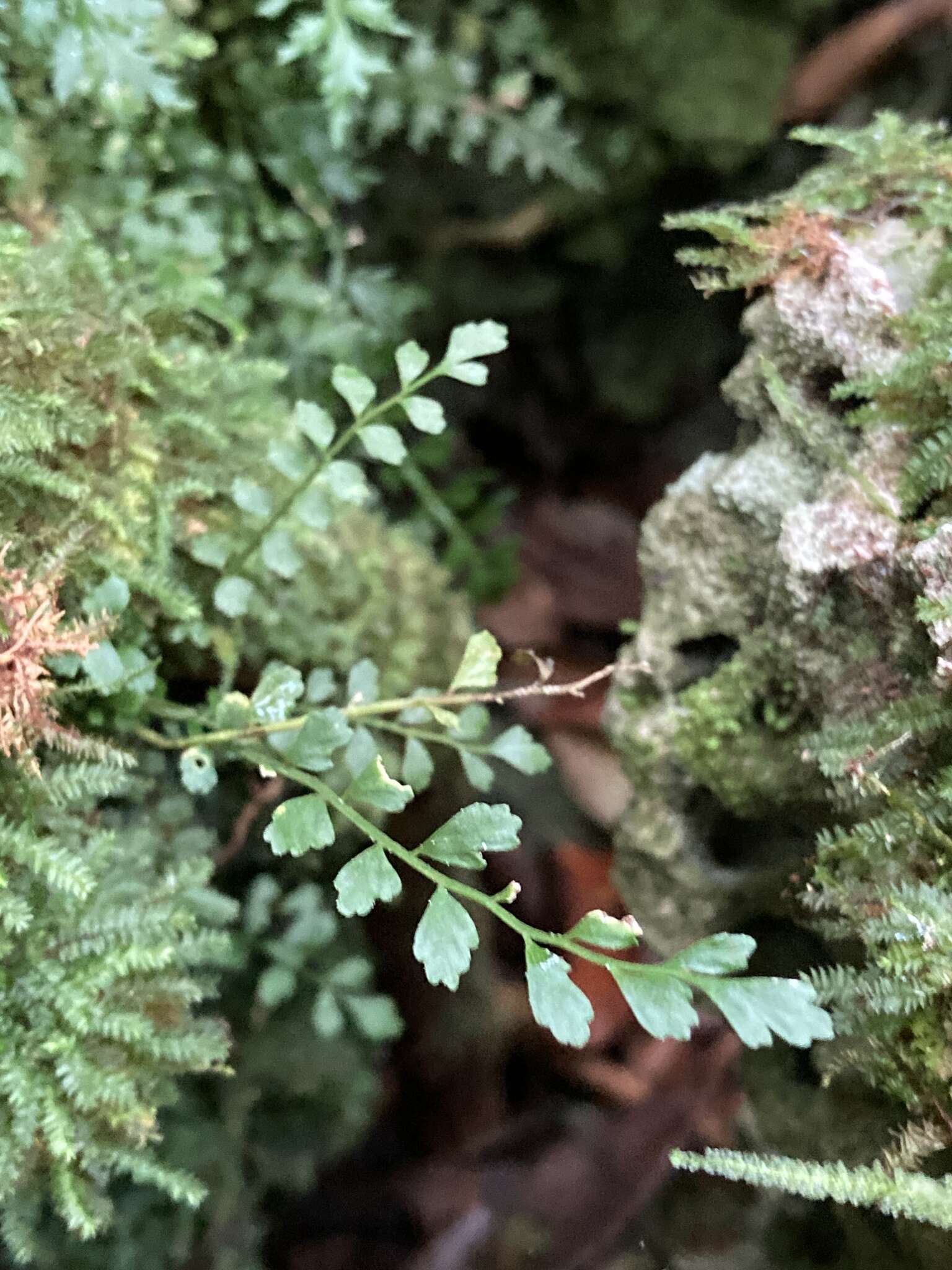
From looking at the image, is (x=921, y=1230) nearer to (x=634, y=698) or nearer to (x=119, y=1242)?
(x=634, y=698)

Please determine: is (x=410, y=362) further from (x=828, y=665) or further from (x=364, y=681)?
(x=828, y=665)

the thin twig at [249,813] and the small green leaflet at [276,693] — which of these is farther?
the thin twig at [249,813]

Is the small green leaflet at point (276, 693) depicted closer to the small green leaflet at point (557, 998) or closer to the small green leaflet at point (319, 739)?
the small green leaflet at point (319, 739)

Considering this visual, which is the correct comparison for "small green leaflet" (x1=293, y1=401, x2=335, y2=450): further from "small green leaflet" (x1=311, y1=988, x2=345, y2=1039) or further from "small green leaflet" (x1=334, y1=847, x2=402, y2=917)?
"small green leaflet" (x1=311, y1=988, x2=345, y2=1039)

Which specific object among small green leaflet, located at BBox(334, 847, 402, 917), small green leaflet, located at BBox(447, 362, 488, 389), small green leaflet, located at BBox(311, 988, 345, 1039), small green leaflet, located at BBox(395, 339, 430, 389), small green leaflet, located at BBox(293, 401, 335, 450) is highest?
small green leaflet, located at BBox(447, 362, 488, 389)

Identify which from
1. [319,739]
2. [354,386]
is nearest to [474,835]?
[319,739]

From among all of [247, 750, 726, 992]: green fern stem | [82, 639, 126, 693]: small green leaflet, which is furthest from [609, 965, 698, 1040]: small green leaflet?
[82, 639, 126, 693]: small green leaflet

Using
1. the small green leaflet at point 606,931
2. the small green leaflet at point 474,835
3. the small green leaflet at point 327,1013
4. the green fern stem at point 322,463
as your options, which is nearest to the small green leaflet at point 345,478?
the green fern stem at point 322,463
